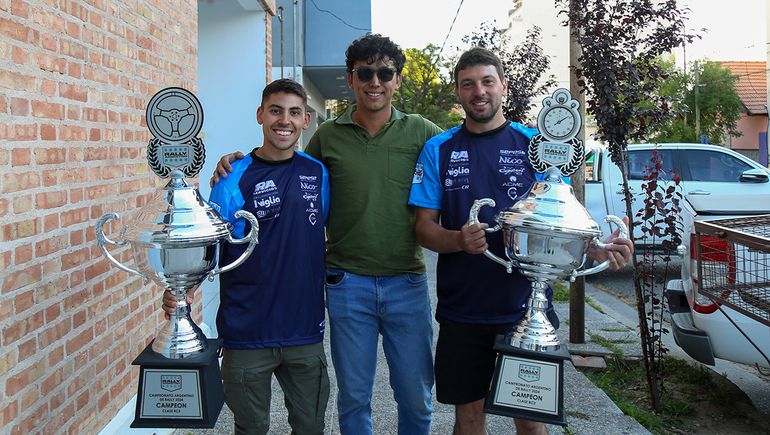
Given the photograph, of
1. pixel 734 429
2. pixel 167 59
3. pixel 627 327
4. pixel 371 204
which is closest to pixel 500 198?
pixel 371 204

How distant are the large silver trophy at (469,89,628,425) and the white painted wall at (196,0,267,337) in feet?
17.5

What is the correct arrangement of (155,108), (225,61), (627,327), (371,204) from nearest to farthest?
(155,108), (371,204), (627,327), (225,61)

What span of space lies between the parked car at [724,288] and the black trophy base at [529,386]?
0.98m

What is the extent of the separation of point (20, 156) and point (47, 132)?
21cm

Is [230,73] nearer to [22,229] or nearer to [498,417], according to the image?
[498,417]

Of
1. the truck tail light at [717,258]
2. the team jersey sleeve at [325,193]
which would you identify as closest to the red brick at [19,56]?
the team jersey sleeve at [325,193]

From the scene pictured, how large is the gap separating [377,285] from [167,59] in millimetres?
1904

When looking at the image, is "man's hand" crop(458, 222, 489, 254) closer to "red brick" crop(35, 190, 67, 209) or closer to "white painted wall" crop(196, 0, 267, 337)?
"red brick" crop(35, 190, 67, 209)

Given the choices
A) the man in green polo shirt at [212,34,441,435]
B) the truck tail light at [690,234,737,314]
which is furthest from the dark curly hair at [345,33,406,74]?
the truck tail light at [690,234,737,314]

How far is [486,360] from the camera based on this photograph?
2.91 meters

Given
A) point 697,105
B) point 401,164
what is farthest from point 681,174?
point 697,105

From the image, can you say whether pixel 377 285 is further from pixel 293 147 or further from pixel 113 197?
pixel 113 197

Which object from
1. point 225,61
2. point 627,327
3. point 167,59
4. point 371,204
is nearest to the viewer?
point 371,204

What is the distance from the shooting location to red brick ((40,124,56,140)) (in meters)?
2.42
